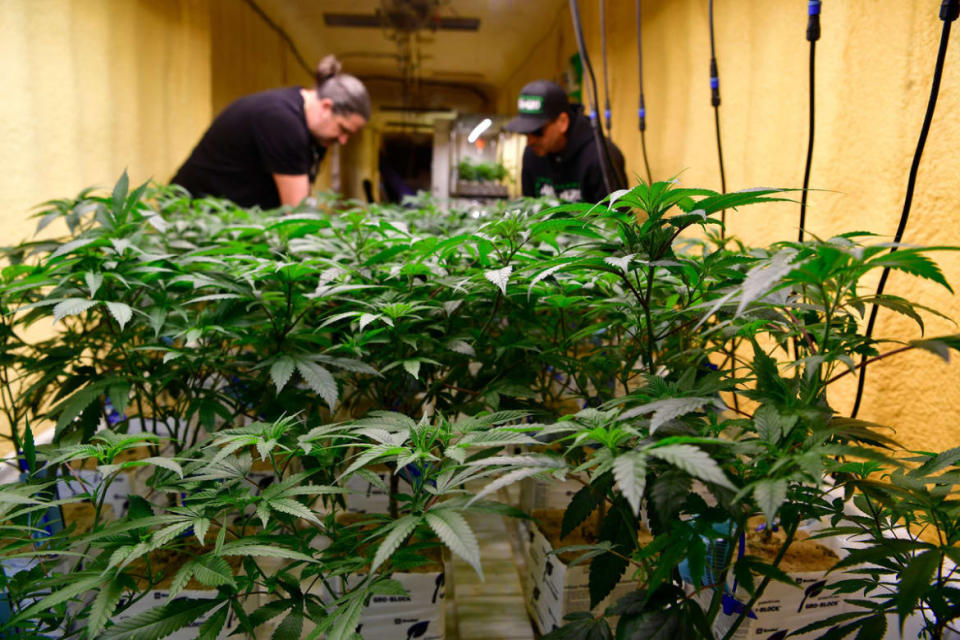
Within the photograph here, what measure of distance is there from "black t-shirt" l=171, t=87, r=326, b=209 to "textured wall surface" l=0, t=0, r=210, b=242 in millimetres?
340

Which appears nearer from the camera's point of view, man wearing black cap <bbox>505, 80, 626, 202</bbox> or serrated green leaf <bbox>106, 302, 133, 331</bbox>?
serrated green leaf <bbox>106, 302, 133, 331</bbox>

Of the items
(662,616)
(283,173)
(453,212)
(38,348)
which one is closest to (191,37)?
(283,173)

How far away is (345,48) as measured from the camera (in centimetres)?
637

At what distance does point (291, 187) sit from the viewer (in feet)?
7.40

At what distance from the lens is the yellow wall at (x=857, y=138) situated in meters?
1.04

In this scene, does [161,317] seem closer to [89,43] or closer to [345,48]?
[89,43]

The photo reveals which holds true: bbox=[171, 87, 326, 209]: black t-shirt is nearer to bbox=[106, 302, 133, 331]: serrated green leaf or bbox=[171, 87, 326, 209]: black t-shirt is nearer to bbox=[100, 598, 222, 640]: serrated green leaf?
bbox=[106, 302, 133, 331]: serrated green leaf

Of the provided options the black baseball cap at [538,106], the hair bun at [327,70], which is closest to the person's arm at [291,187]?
the hair bun at [327,70]

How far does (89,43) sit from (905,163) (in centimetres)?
257

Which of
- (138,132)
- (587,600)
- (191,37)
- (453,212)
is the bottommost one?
(587,600)

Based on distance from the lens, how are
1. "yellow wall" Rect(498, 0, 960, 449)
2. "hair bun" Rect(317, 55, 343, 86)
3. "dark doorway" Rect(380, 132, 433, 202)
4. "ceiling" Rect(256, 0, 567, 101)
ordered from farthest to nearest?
"dark doorway" Rect(380, 132, 433, 202)
"ceiling" Rect(256, 0, 567, 101)
"hair bun" Rect(317, 55, 343, 86)
"yellow wall" Rect(498, 0, 960, 449)

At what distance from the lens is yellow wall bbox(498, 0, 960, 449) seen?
104cm

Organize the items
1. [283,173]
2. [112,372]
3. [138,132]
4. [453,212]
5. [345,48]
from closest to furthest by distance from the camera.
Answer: [112,372]
[453,212]
[283,173]
[138,132]
[345,48]

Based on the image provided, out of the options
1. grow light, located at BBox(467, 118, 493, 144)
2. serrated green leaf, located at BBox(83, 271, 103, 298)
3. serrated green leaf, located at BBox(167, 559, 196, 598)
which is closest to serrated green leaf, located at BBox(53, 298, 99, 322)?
serrated green leaf, located at BBox(83, 271, 103, 298)
